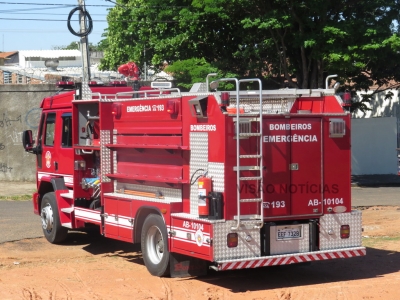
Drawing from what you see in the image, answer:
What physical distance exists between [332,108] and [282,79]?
15.4 meters

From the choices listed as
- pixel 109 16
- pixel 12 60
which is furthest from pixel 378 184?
pixel 12 60

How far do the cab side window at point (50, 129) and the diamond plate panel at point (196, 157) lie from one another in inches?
189

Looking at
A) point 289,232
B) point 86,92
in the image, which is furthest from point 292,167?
point 86,92

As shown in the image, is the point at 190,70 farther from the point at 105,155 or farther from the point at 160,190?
the point at 160,190

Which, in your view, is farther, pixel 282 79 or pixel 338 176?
pixel 282 79

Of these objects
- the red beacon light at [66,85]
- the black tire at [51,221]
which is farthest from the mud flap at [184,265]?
the red beacon light at [66,85]

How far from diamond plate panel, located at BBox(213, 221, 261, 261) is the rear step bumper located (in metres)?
0.08

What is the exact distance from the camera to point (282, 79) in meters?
25.1

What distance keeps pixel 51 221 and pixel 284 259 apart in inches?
217

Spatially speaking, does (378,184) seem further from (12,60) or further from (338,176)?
(12,60)

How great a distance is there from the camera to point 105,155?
11203 mm

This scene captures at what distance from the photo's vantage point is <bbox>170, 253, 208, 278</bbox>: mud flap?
9.68 meters

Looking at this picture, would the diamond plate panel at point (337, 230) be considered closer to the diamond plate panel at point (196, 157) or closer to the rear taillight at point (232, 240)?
the rear taillight at point (232, 240)

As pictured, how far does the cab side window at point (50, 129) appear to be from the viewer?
1337cm
